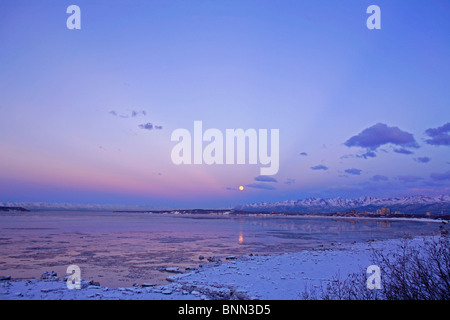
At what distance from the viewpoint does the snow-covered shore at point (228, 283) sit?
11.1 metres

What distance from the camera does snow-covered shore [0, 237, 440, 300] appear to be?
438 inches

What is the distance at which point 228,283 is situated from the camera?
13266 millimetres

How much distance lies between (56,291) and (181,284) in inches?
180

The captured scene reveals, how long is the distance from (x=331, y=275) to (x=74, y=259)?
14645 millimetres

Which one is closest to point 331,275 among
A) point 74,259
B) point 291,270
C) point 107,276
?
point 291,270

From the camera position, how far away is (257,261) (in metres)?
18.2
